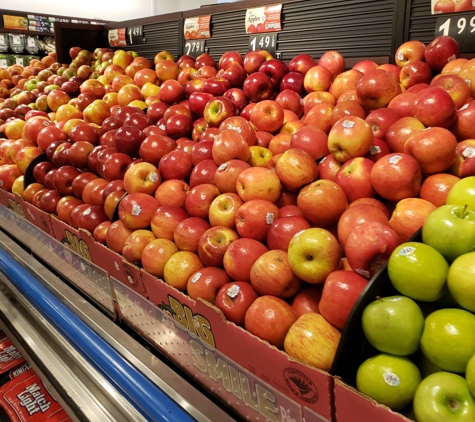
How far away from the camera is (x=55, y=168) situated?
2359 mm

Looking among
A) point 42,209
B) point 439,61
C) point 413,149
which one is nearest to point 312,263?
point 413,149

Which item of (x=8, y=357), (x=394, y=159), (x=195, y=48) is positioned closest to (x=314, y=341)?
(x=394, y=159)

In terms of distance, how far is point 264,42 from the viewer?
2.58m

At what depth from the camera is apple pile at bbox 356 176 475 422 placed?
705 millimetres

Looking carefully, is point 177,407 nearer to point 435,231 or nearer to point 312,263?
point 312,263

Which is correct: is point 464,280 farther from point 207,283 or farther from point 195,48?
point 195,48

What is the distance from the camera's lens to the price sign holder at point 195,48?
3043 mm

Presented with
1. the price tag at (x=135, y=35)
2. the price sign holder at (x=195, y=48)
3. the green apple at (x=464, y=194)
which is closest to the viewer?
the green apple at (x=464, y=194)

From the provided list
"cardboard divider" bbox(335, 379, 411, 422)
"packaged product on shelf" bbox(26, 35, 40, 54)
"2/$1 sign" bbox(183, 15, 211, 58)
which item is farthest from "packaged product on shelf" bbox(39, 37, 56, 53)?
"cardboard divider" bbox(335, 379, 411, 422)

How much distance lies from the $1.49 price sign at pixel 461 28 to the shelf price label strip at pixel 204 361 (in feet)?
5.20

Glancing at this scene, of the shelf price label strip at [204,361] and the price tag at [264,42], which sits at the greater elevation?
the price tag at [264,42]

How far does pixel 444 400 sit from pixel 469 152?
761 millimetres

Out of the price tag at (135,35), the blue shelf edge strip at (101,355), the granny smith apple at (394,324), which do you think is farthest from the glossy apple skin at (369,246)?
the price tag at (135,35)

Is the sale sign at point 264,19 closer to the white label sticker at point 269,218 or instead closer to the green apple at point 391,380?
the white label sticker at point 269,218
